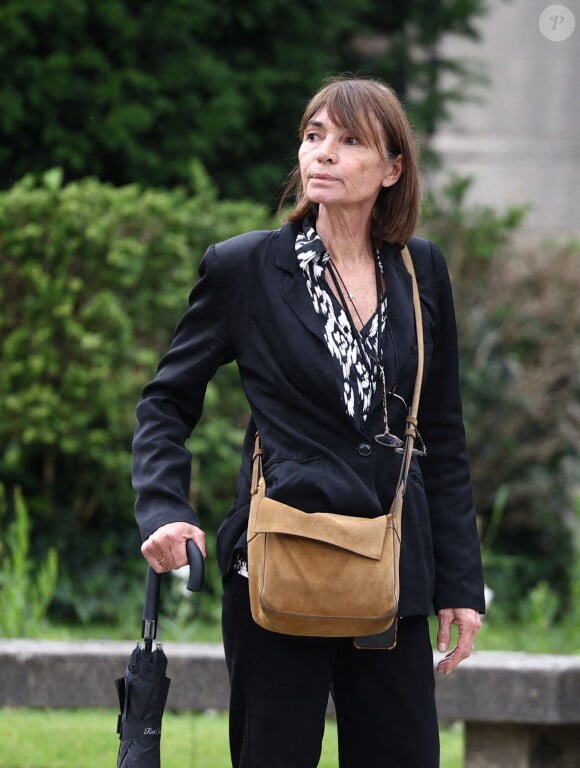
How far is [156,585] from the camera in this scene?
8.76ft

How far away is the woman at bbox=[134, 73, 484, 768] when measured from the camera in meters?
2.63

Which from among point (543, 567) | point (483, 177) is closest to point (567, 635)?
point (543, 567)

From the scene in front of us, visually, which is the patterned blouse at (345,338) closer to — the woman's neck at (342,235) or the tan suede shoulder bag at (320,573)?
the woman's neck at (342,235)

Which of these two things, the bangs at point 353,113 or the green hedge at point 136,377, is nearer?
the bangs at point 353,113

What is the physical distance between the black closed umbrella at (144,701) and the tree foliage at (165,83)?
600 cm

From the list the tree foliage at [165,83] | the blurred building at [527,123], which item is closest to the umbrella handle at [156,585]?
the tree foliage at [165,83]

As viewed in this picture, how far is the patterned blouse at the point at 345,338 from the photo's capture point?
2666mm

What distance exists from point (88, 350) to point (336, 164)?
3.89 metres

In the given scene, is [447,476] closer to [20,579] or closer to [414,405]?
[414,405]

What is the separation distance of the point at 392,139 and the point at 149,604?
3.43 ft

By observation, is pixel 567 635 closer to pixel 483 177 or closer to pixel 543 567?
pixel 543 567

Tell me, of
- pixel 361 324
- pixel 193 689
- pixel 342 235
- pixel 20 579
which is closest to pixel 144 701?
pixel 361 324

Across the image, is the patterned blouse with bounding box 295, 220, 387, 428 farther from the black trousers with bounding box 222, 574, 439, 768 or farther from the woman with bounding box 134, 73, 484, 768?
the black trousers with bounding box 222, 574, 439, 768

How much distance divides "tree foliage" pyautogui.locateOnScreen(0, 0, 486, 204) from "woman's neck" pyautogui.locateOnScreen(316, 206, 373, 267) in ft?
18.3
